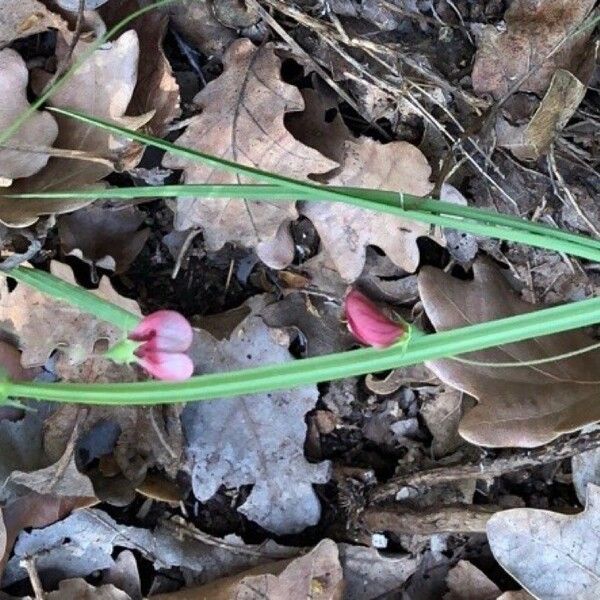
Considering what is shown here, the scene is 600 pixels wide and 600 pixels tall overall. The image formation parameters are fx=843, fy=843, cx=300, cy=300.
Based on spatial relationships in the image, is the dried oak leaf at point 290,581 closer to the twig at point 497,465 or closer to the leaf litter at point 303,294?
the leaf litter at point 303,294

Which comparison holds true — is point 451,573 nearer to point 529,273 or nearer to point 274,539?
point 274,539

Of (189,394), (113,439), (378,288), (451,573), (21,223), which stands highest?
(189,394)

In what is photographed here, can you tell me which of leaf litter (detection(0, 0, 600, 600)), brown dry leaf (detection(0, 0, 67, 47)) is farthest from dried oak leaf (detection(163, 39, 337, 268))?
brown dry leaf (detection(0, 0, 67, 47))

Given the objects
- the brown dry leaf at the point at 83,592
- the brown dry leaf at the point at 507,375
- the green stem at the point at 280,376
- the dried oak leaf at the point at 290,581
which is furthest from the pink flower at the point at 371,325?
the brown dry leaf at the point at 83,592

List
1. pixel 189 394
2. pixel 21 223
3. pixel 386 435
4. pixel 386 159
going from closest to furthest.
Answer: pixel 189 394 → pixel 21 223 → pixel 386 159 → pixel 386 435

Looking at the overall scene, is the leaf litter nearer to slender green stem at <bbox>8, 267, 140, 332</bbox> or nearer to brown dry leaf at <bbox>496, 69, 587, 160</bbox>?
brown dry leaf at <bbox>496, 69, 587, 160</bbox>

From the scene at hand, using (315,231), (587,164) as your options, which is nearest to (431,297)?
(315,231)
